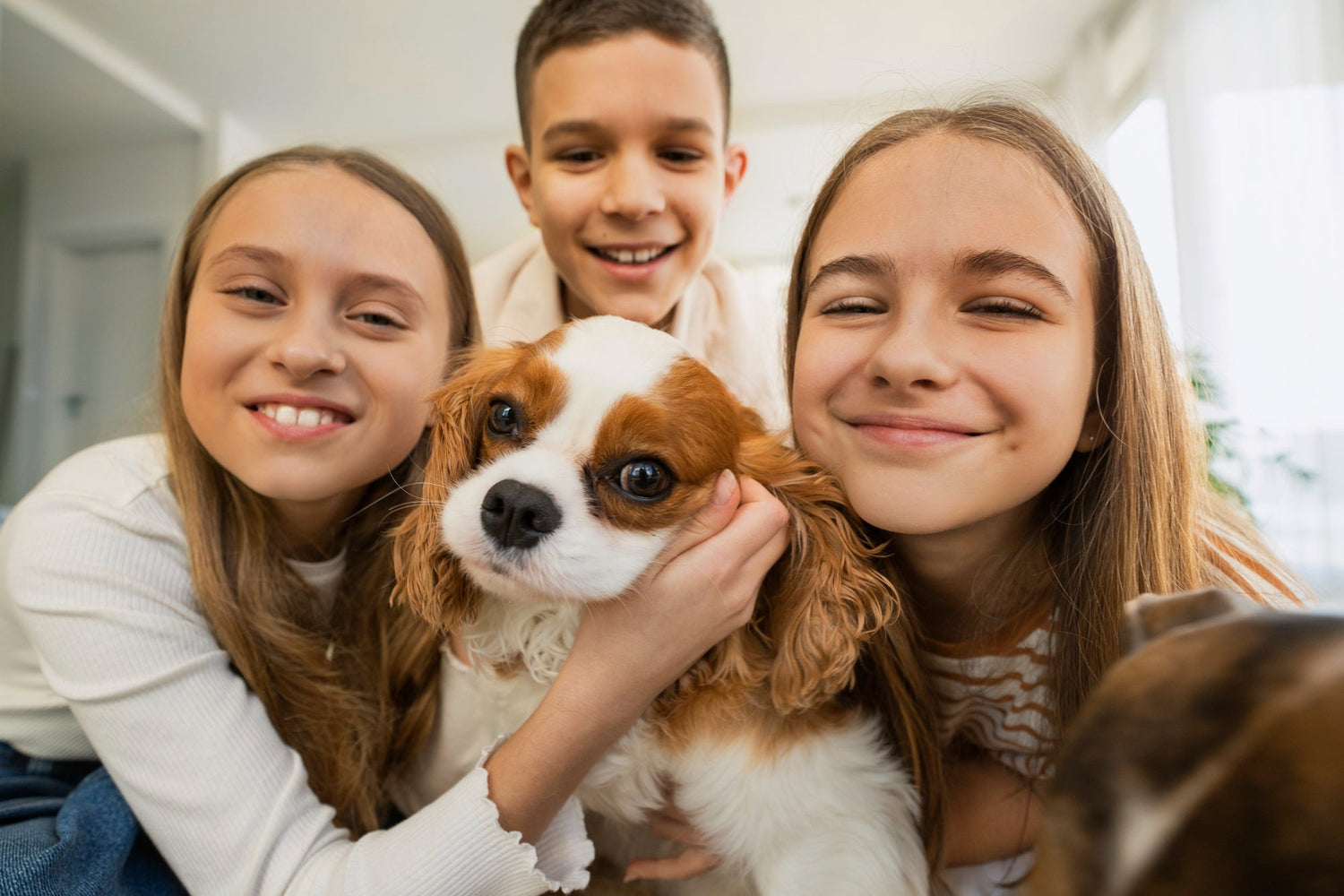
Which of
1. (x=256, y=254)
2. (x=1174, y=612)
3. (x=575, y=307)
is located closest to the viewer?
(x=1174, y=612)

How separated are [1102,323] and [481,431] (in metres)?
0.93

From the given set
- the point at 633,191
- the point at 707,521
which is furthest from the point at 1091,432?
the point at 633,191

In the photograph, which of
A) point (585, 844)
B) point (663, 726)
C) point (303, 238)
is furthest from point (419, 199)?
point (585, 844)

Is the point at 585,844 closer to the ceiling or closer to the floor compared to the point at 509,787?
closer to the floor

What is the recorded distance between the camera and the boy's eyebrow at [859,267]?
1.12 m

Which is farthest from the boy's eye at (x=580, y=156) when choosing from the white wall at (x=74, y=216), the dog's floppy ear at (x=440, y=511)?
the white wall at (x=74, y=216)

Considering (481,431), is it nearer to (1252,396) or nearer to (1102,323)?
(1102,323)

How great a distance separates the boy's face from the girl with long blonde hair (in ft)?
1.37

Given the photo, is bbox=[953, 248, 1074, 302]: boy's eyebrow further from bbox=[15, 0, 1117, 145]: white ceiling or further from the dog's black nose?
bbox=[15, 0, 1117, 145]: white ceiling

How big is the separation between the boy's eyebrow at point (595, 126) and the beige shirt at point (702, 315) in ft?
1.36

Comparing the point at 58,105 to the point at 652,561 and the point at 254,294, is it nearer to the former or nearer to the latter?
the point at 254,294

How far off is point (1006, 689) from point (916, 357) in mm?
608

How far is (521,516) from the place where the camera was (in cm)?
97

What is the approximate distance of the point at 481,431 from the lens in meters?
1.21
